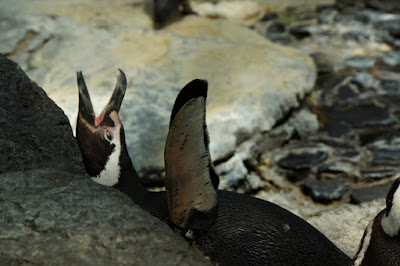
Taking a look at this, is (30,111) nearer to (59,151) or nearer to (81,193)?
(59,151)

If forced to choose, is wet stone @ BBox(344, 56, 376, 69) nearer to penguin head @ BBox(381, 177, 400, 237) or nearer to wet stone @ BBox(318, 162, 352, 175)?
wet stone @ BBox(318, 162, 352, 175)

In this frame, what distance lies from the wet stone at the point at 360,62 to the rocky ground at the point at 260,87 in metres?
0.02

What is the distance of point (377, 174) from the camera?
119 inches

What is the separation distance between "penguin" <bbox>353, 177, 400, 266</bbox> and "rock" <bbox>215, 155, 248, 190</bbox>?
1.37m

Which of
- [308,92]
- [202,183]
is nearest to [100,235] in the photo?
[202,183]

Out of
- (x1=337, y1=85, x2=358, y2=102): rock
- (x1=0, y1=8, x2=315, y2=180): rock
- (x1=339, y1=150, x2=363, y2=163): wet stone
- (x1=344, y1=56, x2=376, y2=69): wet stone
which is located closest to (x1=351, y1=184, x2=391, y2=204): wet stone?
(x1=339, y1=150, x2=363, y2=163): wet stone

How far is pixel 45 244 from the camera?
1.28 metres

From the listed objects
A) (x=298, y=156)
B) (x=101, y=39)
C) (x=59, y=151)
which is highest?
(x=59, y=151)

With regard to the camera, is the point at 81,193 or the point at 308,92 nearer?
the point at 81,193

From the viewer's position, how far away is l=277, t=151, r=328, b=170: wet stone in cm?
317

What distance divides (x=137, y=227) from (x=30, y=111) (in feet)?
2.40

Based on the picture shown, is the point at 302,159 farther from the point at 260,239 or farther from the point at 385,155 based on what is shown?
the point at 260,239

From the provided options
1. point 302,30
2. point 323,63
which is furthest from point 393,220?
point 302,30

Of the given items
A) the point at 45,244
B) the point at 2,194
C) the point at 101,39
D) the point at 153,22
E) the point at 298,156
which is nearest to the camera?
the point at 45,244
